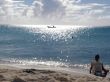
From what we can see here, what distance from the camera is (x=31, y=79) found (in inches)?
616

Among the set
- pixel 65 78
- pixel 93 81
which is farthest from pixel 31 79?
pixel 93 81

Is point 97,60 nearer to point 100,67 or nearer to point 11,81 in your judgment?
point 100,67

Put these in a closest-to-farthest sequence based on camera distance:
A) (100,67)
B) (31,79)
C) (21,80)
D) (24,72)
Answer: (21,80), (31,79), (24,72), (100,67)

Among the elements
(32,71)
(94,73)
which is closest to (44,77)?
(32,71)

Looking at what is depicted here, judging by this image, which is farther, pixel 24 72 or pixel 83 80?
pixel 24 72

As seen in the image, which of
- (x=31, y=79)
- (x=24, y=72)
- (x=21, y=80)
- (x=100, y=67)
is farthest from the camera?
(x=100, y=67)

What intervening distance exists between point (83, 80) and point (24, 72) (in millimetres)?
3590

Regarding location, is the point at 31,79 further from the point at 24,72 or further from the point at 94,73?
the point at 94,73

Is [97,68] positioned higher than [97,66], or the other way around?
[97,66]

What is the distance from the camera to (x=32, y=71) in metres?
18.0

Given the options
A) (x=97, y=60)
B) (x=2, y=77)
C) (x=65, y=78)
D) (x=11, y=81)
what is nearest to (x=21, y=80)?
(x=11, y=81)

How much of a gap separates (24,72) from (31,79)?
7.26 ft

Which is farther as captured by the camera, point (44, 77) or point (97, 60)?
point (97, 60)

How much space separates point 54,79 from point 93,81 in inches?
76.6
